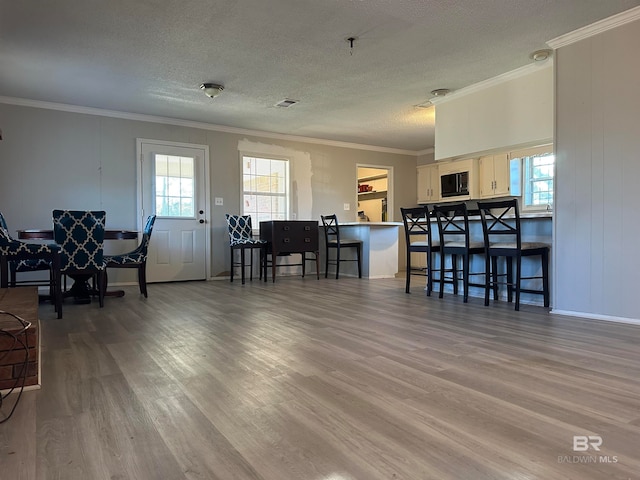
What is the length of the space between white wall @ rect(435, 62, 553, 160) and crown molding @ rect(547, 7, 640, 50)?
618 mm

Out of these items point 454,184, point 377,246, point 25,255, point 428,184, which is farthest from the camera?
point 428,184

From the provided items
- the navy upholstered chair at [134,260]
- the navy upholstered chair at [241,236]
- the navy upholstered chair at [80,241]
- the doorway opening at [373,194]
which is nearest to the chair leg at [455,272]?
the navy upholstered chair at [241,236]

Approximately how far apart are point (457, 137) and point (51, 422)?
465cm

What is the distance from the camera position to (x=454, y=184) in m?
7.18

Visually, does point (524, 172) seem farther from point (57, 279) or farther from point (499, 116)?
point (57, 279)

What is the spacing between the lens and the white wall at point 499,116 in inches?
159

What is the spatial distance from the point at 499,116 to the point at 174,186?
4.29 m

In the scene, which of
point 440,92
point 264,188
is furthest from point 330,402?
Answer: point 264,188

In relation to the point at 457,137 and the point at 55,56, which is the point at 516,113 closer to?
the point at 457,137

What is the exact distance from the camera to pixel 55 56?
3.72 meters

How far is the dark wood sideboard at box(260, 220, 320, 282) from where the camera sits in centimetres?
586

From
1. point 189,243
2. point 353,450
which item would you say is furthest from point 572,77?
point 189,243

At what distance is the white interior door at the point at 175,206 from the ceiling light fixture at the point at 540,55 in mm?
4331

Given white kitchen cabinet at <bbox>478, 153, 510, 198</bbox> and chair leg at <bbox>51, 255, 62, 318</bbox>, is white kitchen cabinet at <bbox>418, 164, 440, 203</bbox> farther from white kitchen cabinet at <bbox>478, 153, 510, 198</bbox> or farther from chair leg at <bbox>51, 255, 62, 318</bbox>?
chair leg at <bbox>51, 255, 62, 318</bbox>
